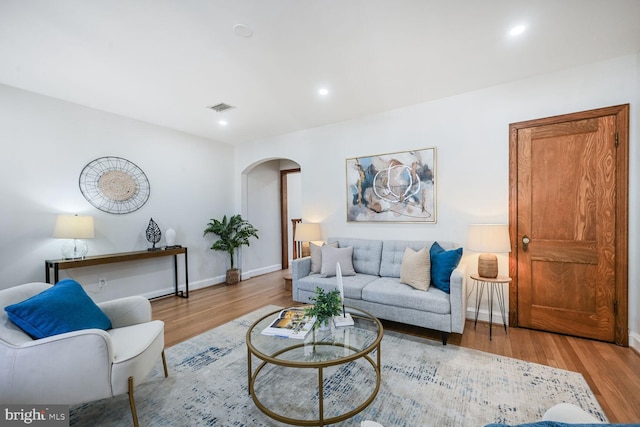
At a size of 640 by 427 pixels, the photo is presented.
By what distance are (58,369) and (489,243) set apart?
10.8 ft

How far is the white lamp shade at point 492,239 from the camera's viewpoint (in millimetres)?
2631

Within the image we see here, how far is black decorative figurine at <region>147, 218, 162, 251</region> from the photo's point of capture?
3.97 m

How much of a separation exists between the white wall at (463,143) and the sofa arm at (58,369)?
3.09 metres

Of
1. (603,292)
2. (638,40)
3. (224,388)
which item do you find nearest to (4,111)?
(224,388)

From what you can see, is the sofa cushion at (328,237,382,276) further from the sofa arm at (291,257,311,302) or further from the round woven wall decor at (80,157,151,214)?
the round woven wall decor at (80,157,151,214)

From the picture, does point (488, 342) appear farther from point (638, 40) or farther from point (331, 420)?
point (638, 40)

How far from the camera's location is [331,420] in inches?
59.8

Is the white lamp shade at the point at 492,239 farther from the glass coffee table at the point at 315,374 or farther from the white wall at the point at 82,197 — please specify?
the white wall at the point at 82,197

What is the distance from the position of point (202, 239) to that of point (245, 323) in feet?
7.43

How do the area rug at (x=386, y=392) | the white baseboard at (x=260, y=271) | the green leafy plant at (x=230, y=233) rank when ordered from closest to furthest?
the area rug at (x=386, y=392) < the green leafy plant at (x=230, y=233) < the white baseboard at (x=260, y=271)

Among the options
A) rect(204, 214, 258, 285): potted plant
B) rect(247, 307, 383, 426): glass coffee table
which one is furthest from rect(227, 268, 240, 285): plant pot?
rect(247, 307, 383, 426): glass coffee table

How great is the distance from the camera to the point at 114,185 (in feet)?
12.1

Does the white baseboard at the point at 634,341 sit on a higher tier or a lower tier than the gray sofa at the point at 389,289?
lower

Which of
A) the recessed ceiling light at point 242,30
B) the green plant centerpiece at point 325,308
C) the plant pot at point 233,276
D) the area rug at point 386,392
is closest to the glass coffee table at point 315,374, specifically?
the area rug at point 386,392
